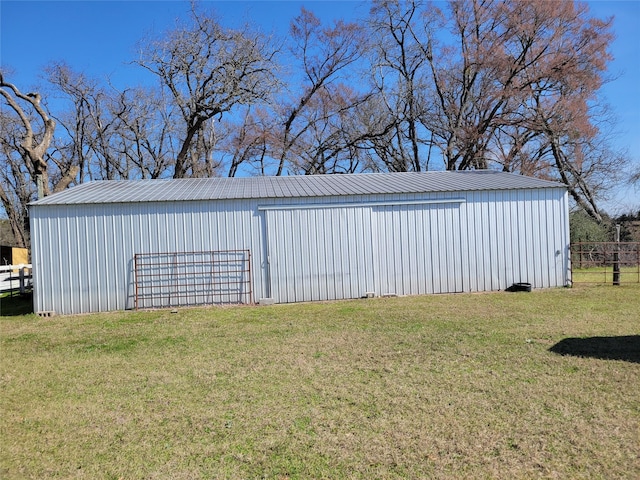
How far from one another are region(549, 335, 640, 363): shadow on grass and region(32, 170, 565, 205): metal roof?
251 inches

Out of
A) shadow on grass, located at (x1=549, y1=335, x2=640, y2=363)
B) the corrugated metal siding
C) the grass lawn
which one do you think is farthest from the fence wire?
the corrugated metal siding

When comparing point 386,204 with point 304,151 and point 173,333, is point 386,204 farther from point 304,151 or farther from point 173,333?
point 304,151

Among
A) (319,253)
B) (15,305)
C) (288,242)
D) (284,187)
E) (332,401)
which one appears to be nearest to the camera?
(332,401)

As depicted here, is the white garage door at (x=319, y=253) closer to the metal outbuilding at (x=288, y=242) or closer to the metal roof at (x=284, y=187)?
the metal outbuilding at (x=288, y=242)

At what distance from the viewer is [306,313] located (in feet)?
31.5

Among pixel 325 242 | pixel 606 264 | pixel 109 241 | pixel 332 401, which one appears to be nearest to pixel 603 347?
pixel 332 401

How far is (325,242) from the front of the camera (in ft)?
37.9

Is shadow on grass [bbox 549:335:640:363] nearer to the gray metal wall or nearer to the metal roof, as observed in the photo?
the gray metal wall

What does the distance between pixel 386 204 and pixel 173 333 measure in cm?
642

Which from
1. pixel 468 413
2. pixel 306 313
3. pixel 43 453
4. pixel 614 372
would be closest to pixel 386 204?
pixel 306 313

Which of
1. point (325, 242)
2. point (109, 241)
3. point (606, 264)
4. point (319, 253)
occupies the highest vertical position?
point (109, 241)

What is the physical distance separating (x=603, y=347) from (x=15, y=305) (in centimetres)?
1373

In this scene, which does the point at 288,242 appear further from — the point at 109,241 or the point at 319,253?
the point at 109,241

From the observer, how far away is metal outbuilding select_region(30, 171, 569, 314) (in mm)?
10805
